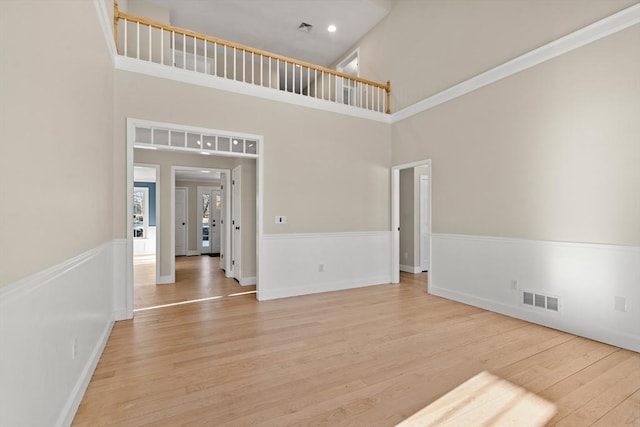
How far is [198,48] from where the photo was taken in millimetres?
6293

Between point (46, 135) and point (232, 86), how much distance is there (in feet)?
10.1

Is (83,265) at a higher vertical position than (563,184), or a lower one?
lower

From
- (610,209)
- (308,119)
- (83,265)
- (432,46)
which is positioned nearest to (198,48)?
(308,119)

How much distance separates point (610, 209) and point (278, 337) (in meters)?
3.45

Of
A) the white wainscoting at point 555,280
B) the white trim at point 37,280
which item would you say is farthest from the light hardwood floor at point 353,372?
the white trim at point 37,280

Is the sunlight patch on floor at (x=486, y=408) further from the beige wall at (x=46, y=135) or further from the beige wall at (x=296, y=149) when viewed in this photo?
the beige wall at (x=296, y=149)

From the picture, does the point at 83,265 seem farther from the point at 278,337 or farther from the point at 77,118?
the point at 278,337

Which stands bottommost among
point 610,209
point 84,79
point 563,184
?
point 610,209

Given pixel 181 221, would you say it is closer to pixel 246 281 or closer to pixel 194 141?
pixel 246 281

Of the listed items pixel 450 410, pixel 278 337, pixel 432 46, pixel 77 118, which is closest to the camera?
pixel 450 410

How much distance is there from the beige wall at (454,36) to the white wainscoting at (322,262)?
260cm

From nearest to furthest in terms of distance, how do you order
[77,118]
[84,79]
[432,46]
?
1. [77,118]
2. [84,79]
3. [432,46]

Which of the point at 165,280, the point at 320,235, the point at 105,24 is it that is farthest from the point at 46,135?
the point at 165,280

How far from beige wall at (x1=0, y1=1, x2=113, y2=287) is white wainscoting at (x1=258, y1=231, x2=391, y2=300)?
7.96 feet
